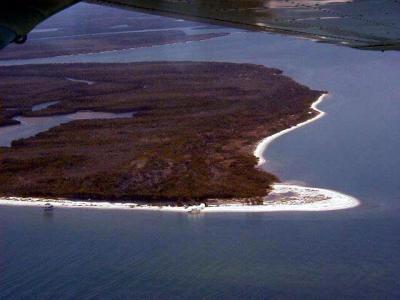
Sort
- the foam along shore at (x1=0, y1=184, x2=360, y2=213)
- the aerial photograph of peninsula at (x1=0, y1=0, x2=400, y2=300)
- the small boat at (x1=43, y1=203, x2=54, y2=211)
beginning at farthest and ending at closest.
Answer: the small boat at (x1=43, y1=203, x2=54, y2=211) → the foam along shore at (x1=0, y1=184, x2=360, y2=213) → the aerial photograph of peninsula at (x1=0, y1=0, x2=400, y2=300)

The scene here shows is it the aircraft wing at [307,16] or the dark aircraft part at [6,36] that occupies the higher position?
the dark aircraft part at [6,36]

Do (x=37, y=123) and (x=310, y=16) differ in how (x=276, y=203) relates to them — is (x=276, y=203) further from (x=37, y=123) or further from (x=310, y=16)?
(x=310, y=16)

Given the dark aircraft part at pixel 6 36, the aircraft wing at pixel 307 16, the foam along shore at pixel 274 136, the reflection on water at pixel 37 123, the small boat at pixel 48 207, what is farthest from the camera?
the reflection on water at pixel 37 123

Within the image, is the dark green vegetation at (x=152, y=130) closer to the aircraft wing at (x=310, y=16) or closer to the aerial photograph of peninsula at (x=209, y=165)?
the aerial photograph of peninsula at (x=209, y=165)

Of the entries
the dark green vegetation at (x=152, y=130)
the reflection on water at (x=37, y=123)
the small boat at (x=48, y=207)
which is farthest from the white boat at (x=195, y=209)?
the reflection on water at (x=37, y=123)

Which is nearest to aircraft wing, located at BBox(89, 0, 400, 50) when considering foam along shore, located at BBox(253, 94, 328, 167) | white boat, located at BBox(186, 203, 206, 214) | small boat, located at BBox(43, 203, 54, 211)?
white boat, located at BBox(186, 203, 206, 214)

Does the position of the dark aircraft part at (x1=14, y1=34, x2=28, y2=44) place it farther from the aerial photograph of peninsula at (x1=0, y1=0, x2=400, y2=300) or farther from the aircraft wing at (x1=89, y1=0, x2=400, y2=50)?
the aircraft wing at (x1=89, y1=0, x2=400, y2=50)
